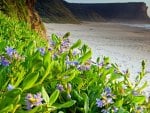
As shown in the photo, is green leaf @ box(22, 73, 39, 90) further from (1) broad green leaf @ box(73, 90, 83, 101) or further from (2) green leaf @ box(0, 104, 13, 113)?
(1) broad green leaf @ box(73, 90, 83, 101)

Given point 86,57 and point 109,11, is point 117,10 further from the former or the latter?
point 86,57

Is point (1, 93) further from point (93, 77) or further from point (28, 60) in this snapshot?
point (93, 77)

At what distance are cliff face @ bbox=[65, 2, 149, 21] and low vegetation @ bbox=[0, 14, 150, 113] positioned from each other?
125866mm

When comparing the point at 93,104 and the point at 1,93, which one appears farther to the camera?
the point at 93,104

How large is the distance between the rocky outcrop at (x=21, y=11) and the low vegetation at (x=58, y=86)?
6157mm

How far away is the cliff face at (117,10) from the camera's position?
439 ft

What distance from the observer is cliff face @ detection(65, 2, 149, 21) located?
133750mm

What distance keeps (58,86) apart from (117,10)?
14421cm

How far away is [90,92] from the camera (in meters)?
2.74

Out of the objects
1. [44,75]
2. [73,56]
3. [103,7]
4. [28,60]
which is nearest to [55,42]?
[73,56]

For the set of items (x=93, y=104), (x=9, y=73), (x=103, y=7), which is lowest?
(x=93, y=104)

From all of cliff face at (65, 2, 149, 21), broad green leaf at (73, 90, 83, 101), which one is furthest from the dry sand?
cliff face at (65, 2, 149, 21)

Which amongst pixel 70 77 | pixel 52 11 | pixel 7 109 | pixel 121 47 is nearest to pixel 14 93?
pixel 7 109

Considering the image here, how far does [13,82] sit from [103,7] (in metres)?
143
